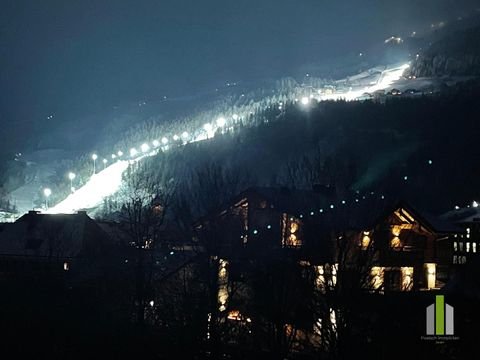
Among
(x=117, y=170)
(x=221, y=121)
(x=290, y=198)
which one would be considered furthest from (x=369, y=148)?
(x=221, y=121)

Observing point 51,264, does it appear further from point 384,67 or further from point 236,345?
point 384,67

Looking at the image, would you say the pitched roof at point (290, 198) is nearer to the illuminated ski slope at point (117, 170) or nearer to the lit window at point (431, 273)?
the lit window at point (431, 273)

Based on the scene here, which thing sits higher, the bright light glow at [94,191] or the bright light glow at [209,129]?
the bright light glow at [209,129]

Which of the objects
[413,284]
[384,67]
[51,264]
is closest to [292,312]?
[413,284]

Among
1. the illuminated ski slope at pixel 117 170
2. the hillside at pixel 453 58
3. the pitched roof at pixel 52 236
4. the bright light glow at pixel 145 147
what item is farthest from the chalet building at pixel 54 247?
the hillside at pixel 453 58

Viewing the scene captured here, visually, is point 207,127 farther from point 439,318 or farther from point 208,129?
point 439,318

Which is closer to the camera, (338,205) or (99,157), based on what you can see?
(338,205)

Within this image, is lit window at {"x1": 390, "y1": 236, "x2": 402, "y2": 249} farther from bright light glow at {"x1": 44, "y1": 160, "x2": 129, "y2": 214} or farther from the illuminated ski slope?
the illuminated ski slope
